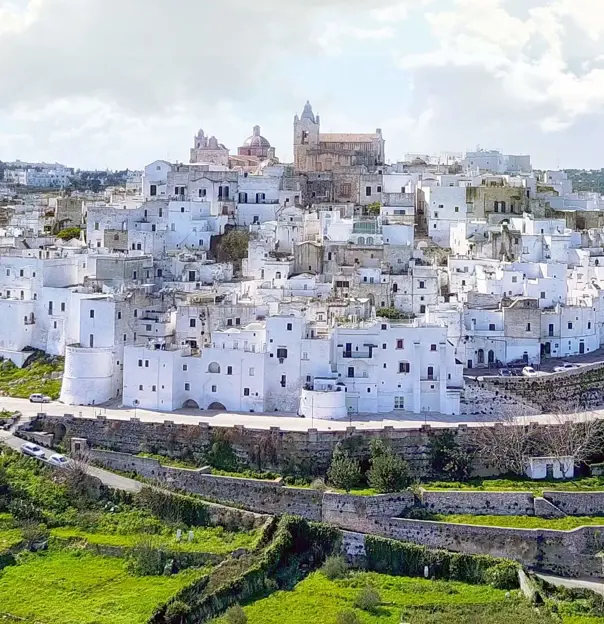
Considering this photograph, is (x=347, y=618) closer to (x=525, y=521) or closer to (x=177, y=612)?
(x=177, y=612)

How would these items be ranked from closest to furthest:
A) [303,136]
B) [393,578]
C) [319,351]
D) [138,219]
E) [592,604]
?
[592,604]
[393,578]
[319,351]
[138,219]
[303,136]

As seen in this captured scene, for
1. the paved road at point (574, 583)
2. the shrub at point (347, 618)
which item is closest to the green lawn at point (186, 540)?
the shrub at point (347, 618)

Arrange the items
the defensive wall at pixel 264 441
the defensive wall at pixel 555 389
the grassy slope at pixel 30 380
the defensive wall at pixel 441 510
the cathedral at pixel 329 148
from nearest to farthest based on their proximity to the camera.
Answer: the defensive wall at pixel 441 510
the defensive wall at pixel 264 441
the defensive wall at pixel 555 389
the grassy slope at pixel 30 380
the cathedral at pixel 329 148

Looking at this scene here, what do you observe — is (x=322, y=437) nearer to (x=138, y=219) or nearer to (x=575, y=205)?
(x=138, y=219)

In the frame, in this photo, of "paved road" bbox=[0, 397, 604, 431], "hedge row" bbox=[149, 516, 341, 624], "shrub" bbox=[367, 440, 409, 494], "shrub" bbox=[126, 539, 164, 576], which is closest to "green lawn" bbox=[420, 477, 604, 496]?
"shrub" bbox=[367, 440, 409, 494]

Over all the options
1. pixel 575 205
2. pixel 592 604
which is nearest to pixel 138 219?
pixel 575 205

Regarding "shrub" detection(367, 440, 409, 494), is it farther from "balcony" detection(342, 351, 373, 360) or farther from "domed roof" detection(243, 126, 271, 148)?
"domed roof" detection(243, 126, 271, 148)

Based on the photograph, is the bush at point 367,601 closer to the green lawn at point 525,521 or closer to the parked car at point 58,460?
the green lawn at point 525,521
